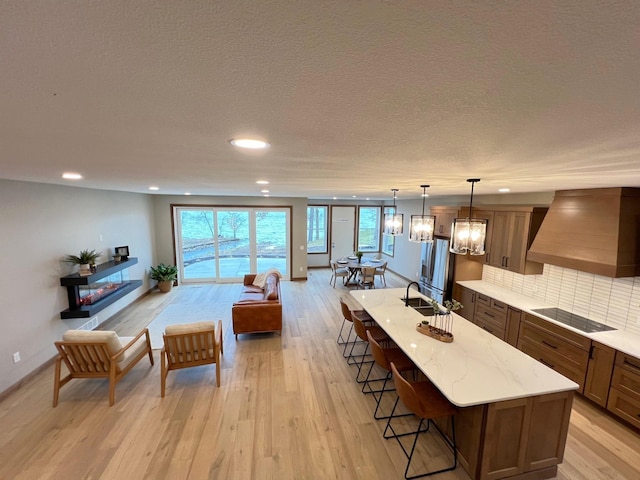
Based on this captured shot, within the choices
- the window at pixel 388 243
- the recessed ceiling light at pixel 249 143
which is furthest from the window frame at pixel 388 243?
the recessed ceiling light at pixel 249 143

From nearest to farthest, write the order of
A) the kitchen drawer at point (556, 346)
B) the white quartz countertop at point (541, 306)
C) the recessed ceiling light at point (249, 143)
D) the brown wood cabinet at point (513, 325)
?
the recessed ceiling light at point (249, 143), the white quartz countertop at point (541, 306), the kitchen drawer at point (556, 346), the brown wood cabinet at point (513, 325)

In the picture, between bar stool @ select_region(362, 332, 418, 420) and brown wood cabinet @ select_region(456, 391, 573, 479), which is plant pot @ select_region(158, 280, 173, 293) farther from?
brown wood cabinet @ select_region(456, 391, 573, 479)

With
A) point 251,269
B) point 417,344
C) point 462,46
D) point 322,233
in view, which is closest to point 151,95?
point 462,46

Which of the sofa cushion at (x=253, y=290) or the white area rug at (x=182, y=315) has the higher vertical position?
the sofa cushion at (x=253, y=290)

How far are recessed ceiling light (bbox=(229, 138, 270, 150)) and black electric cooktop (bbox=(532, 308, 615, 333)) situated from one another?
13.2 feet

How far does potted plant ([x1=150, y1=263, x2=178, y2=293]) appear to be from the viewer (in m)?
6.86

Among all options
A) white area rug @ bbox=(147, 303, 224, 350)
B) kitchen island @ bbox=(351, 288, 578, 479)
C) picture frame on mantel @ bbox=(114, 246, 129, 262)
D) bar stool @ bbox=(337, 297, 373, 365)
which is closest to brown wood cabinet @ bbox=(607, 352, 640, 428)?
kitchen island @ bbox=(351, 288, 578, 479)

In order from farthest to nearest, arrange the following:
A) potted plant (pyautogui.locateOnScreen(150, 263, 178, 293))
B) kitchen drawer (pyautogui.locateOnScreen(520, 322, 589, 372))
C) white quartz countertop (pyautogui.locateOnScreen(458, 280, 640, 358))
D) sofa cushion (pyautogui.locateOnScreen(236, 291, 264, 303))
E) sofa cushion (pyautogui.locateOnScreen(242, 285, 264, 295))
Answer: potted plant (pyautogui.locateOnScreen(150, 263, 178, 293)), sofa cushion (pyautogui.locateOnScreen(242, 285, 264, 295)), sofa cushion (pyautogui.locateOnScreen(236, 291, 264, 303)), kitchen drawer (pyautogui.locateOnScreen(520, 322, 589, 372)), white quartz countertop (pyautogui.locateOnScreen(458, 280, 640, 358))

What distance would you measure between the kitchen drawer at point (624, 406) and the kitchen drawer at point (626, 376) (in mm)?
44

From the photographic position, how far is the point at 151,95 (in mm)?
773

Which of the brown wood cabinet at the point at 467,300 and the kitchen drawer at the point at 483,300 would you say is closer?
the kitchen drawer at the point at 483,300

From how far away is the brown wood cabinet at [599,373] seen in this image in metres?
2.84

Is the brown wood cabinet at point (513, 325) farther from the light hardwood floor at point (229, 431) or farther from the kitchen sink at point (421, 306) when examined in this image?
the kitchen sink at point (421, 306)

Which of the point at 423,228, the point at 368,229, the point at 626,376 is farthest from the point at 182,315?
the point at 368,229
